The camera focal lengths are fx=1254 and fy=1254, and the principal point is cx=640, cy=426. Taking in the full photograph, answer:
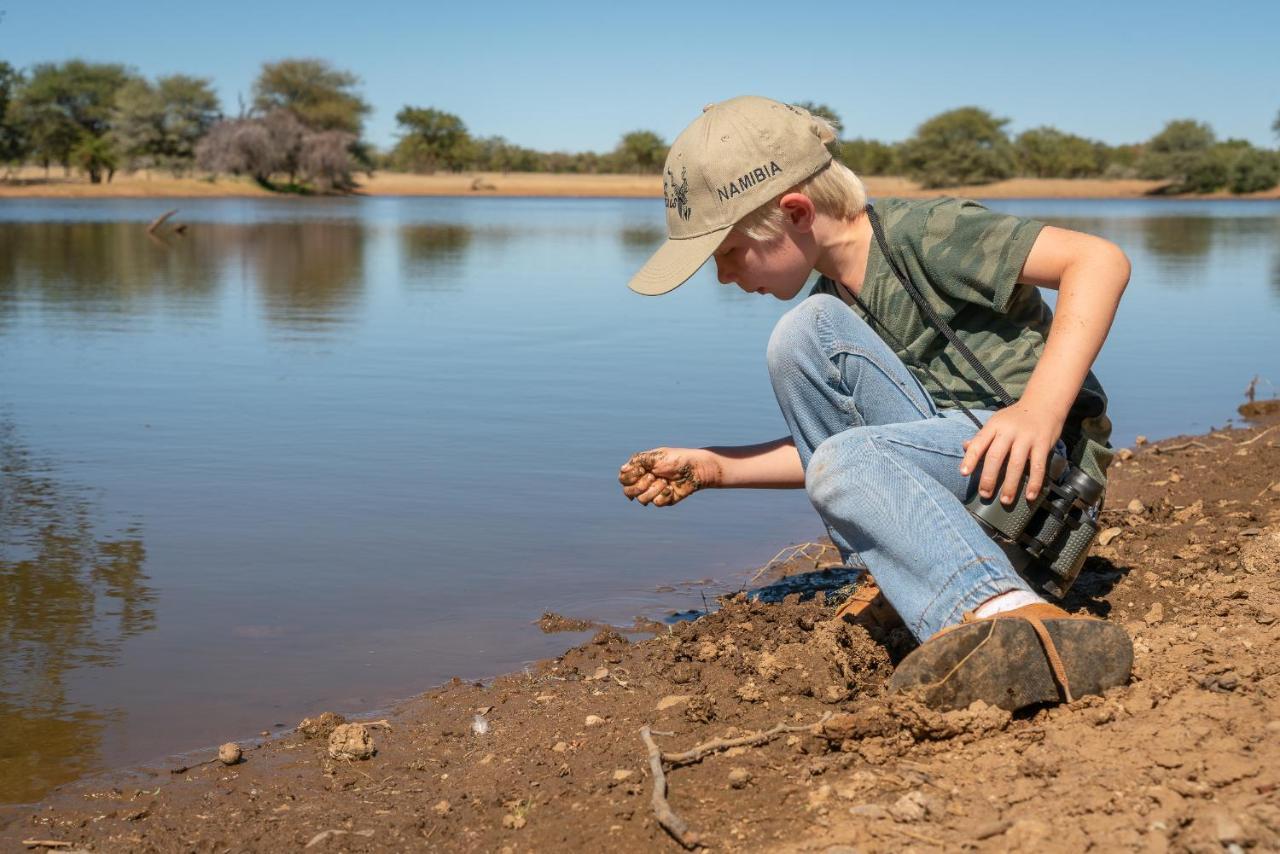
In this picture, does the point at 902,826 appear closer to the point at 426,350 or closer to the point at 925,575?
the point at 925,575

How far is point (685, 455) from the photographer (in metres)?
3.02

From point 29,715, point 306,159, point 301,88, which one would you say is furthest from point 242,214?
point 301,88

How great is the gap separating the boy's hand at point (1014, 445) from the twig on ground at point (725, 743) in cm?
59

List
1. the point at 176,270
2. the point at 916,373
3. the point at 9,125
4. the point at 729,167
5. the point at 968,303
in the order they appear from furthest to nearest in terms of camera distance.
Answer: the point at 9,125 → the point at 176,270 → the point at 916,373 → the point at 968,303 → the point at 729,167

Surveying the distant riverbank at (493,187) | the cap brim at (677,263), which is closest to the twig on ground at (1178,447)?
the cap brim at (677,263)

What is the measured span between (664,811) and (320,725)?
4.08 feet

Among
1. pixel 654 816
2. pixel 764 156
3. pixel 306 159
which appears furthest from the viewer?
pixel 306 159

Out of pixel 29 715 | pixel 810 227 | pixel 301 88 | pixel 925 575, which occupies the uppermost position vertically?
pixel 301 88

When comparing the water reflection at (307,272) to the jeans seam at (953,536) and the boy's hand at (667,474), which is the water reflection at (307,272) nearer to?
the boy's hand at (667,474)

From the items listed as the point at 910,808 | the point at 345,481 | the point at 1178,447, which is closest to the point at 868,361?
the point at 910,808

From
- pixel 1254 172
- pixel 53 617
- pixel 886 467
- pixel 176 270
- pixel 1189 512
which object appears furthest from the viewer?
pixel 1254 172

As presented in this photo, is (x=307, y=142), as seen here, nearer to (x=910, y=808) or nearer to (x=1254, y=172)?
(x=1254, y=172)

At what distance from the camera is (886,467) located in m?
2.50

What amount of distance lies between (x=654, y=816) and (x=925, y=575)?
2.32ft
